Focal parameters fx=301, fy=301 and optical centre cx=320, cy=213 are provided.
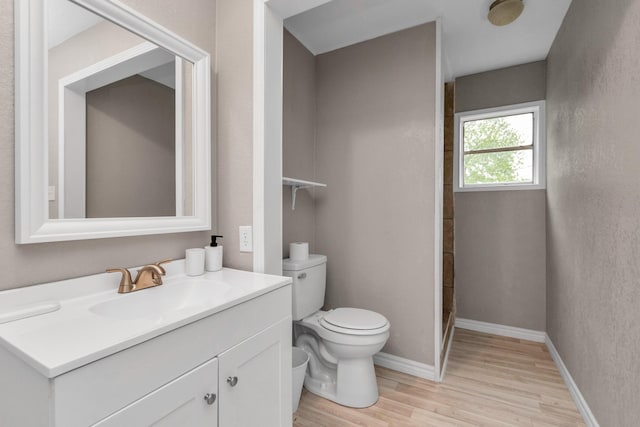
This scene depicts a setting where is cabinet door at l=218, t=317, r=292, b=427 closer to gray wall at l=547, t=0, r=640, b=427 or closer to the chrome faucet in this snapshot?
the chrome faucet

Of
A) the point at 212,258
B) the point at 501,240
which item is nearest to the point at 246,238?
the point at 212,258

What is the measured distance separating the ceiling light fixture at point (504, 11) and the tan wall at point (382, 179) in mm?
360

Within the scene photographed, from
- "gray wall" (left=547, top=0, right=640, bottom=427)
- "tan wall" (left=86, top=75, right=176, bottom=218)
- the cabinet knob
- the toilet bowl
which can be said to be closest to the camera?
the cabinet knob

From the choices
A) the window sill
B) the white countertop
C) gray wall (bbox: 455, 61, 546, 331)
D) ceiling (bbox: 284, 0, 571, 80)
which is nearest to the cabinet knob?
the white countertop

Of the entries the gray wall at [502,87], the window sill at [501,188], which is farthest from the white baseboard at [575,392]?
the gray wall at [502,87]

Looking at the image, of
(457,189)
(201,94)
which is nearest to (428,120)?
(457,189)

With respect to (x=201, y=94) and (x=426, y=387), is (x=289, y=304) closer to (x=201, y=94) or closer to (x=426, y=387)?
(x=201, y=94)

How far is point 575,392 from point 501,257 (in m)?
1.20

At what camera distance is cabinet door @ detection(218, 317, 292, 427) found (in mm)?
934

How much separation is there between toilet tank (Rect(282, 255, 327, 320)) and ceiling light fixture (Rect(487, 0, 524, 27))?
194cm

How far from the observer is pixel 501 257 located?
2787 mm

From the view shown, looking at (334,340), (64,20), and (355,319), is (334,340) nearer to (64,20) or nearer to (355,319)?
(355,319)

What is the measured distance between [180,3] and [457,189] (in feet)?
8.77

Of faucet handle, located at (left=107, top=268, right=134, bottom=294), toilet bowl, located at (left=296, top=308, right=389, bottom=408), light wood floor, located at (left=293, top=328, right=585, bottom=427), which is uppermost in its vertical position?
faucet handle, located at (left=107, top=268, right=134, bottom=294)
